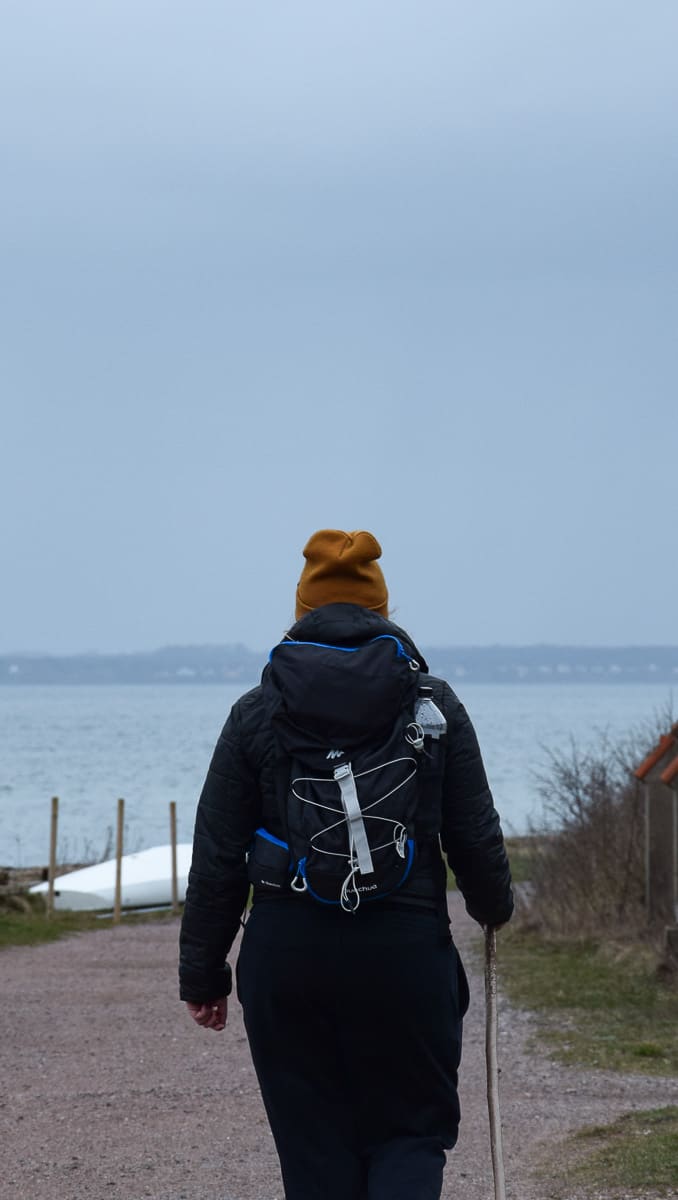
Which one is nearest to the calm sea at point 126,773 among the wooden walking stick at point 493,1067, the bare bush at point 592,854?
the bare bush at point 592,854

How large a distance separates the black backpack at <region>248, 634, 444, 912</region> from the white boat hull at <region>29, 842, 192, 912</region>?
19.1 metres

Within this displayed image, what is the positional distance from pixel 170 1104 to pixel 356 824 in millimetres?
5379

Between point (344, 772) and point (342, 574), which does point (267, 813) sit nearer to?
point (344, 772)

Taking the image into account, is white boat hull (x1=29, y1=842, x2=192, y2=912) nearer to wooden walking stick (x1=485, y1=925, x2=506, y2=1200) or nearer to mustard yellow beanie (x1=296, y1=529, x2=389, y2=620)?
wooden walking stick (x1=485, y1=925, x2=506, y2=1200)

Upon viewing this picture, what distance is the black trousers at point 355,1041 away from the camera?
3705 mm

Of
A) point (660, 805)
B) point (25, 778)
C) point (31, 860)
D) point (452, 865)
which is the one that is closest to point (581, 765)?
point (660, 805)

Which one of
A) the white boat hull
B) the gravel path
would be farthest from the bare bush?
the white boat hull

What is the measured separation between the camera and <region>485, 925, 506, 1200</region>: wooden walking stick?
4.21m

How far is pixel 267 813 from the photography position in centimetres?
380

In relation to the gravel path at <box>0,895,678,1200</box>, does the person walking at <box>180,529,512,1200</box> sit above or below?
above

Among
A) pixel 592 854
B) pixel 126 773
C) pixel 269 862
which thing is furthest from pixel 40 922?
pixel 126 773

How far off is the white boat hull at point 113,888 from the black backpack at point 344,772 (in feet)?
62.7

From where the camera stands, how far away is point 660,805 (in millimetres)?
14852

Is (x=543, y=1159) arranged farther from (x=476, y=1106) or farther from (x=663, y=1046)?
(x=663, y=1046)
